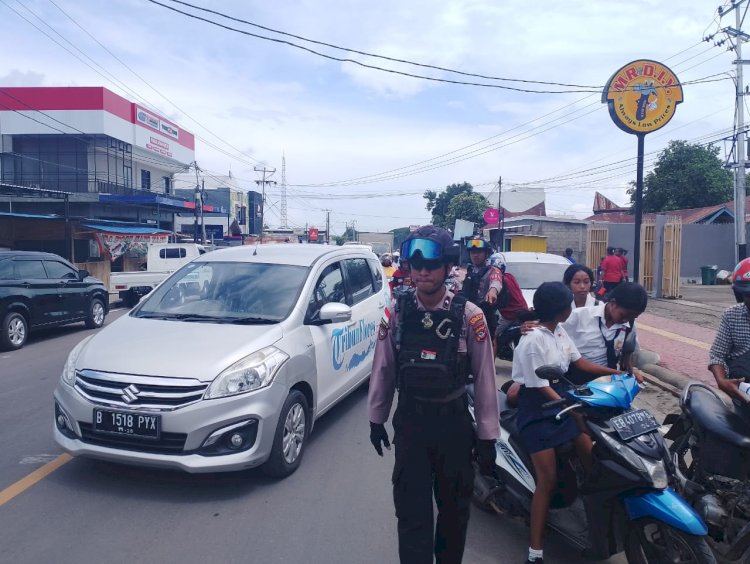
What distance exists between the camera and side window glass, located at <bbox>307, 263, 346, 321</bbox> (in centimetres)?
550

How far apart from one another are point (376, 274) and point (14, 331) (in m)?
6.96

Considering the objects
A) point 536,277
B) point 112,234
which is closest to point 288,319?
point 536,277

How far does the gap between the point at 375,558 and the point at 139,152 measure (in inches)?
1542

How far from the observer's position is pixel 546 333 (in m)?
3.62

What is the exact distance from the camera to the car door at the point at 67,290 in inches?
467

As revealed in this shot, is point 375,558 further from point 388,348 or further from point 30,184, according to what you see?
point 30,184

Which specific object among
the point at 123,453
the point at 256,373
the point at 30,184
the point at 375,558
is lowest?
the point at 375,558

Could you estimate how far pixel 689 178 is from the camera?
37219mm

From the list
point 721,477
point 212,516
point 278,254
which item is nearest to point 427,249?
point 721,477

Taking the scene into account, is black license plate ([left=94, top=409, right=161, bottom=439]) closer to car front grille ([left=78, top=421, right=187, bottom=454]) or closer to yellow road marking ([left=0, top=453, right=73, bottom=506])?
car front grille ([left=78, top=421, right=187, bottom=454])

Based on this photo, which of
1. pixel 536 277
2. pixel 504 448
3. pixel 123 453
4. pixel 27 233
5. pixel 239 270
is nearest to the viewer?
pixel 504 448

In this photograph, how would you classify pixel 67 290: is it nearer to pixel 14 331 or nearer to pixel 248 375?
pixel 14 331

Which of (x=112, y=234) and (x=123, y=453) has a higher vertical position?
(x=112, y=234)

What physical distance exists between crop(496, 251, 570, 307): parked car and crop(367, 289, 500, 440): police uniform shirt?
7599mm
